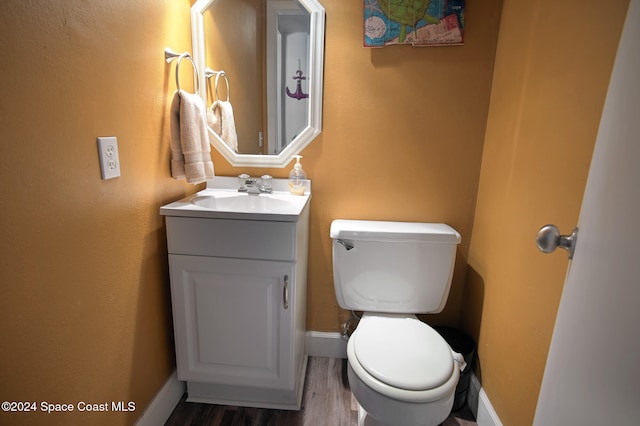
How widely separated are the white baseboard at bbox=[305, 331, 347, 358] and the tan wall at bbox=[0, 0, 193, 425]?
765mm

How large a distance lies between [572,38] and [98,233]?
1463 millimetres

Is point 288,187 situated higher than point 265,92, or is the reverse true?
point 265,92

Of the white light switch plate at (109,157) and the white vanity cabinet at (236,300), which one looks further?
the white vanity cabinet at (236,300)

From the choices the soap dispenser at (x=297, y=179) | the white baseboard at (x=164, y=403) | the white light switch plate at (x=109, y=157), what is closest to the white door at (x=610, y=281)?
the soap dispenser at (x=297, y=179)

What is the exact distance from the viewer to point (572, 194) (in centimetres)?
86

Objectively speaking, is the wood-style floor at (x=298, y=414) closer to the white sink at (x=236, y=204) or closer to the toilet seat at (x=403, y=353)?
the toilet seat at (x=403, y=353)

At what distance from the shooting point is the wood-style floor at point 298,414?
1.34 m

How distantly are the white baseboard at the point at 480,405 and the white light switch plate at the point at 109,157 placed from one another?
1.57m

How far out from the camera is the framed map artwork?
1.32 m

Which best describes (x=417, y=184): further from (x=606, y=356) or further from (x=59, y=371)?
(x=59, y=371)

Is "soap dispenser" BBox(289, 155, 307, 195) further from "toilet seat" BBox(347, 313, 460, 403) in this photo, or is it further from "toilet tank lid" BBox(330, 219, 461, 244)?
"toilet seat" BBox(347, 313, 460, 403)

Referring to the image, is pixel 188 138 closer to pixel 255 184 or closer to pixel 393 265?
pixel 255 184

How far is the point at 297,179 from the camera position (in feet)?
4.85

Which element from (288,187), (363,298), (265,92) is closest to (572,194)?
(363,298)
